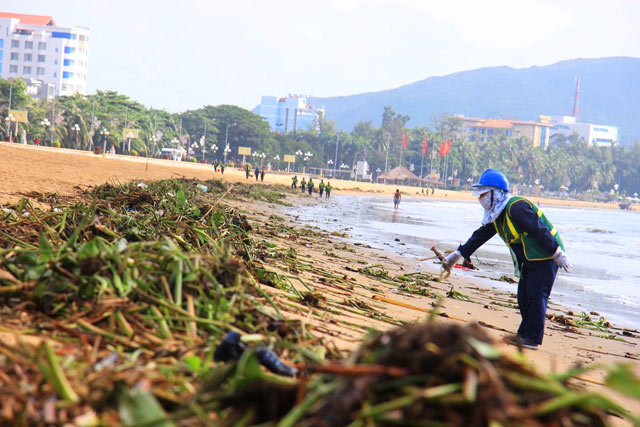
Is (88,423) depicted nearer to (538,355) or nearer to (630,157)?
(538,355)

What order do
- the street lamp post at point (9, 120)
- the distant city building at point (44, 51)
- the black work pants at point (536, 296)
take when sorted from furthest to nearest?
1. the distant city building at point (44, 51)
2. the street lamp post at point (9, 120)
3. the black work pants at point (536, 296)

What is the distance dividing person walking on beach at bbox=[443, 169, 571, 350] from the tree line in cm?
7013

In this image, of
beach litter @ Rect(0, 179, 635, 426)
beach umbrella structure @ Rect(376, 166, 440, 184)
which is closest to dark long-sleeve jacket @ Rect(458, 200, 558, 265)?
beach litter @ Rect(0, 179, 635, 426)

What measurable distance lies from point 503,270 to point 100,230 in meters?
10.5

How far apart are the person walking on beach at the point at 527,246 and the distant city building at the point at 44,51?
15243 centimetres

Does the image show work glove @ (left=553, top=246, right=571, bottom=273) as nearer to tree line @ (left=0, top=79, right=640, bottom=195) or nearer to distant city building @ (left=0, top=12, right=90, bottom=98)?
tree line @ (left=0, top=79, right=640, bottom=195)

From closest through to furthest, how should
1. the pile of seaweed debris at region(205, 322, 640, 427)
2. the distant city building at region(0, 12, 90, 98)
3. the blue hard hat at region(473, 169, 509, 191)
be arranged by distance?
the pile of seaweed debris at region(205, 322, 640, 427), the blue hard hat at region(473, 169, 509, 191), the distant city building at region(0, 12, 90, 98)

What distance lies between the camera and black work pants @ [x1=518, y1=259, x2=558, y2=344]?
5.54 meters

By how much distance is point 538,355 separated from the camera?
5.29m

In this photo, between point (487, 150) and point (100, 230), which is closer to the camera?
point (100, 230)

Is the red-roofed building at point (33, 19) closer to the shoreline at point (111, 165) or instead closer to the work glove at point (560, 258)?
the shoreline at point (111, 165)

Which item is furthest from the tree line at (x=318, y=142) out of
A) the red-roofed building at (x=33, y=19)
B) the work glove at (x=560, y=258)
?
the work glove at (x=560, y=258)

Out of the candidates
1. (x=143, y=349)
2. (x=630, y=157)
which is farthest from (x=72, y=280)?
(x=630, y=157)

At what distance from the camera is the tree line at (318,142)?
77.3 metres
